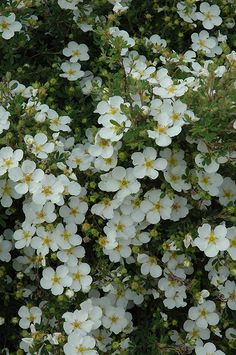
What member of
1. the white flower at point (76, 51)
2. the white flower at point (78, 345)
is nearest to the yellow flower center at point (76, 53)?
the white flower at point (76, 51)

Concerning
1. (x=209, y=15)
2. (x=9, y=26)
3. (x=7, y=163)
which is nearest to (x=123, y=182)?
(x=7, y=163)

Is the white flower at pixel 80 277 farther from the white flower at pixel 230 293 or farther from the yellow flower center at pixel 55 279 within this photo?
the white flower at pixel 230 293

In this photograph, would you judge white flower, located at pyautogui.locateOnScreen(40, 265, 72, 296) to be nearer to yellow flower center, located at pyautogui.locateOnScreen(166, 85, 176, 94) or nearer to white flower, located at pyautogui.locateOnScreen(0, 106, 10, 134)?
white flower, located at pyautogui.locateOnScreen(0, 106, 10, 134)

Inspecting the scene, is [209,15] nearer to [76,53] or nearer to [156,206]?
[76,53]

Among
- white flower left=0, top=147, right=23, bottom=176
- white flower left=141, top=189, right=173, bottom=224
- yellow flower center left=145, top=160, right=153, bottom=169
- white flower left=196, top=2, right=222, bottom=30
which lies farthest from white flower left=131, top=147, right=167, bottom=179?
white flower left=196, top=2, right=222, bottom=30

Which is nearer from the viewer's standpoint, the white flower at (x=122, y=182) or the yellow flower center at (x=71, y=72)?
the white flower at (x=122, y=182)

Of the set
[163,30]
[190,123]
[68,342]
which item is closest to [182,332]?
[68,342]
